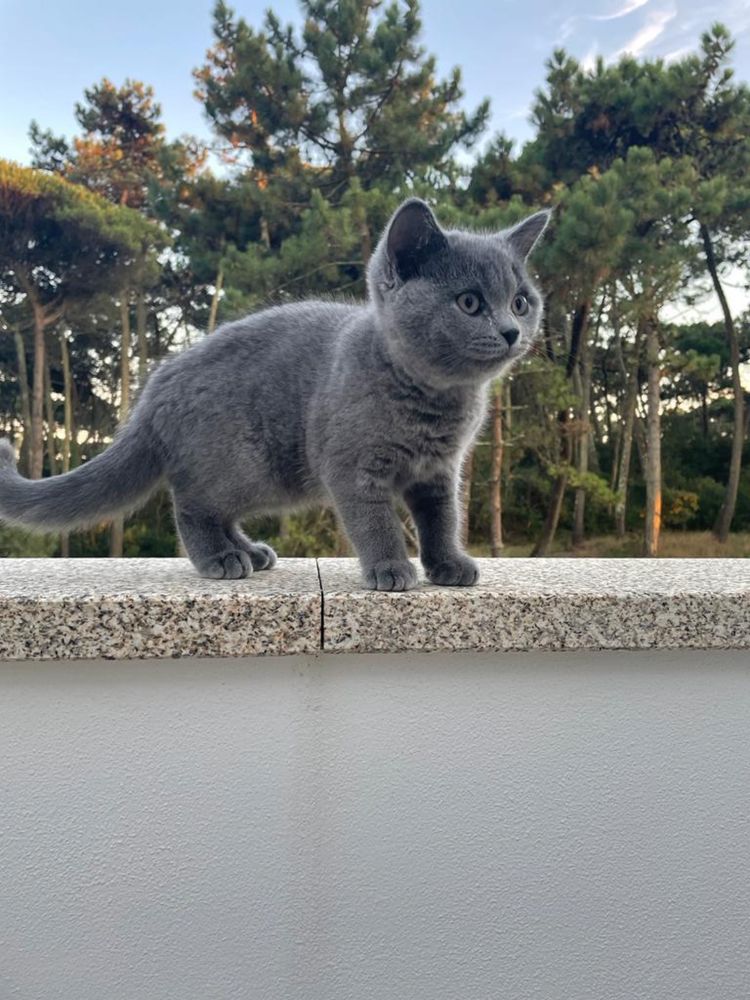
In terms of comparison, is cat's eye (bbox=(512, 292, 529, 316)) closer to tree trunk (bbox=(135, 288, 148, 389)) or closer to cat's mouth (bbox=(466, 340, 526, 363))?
cat's mouth (bbox=(466, 340, 526, 363))

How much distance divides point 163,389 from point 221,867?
0.70m

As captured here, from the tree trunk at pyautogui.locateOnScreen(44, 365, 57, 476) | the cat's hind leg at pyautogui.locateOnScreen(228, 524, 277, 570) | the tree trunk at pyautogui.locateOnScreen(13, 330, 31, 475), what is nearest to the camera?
the cat's hind leg at pyautogui.locateOnScreen(228, 524, 277, 570)

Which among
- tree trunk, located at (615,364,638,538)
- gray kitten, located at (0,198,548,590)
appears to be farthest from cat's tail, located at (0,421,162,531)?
tree trunk, located at (615,364,638,538)

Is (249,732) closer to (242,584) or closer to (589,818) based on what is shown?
(242,584)

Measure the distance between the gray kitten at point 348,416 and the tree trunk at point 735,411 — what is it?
334 inches

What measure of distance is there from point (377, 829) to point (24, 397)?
8209 millimetres

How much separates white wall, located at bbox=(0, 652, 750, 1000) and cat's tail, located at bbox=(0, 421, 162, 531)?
1.14ft

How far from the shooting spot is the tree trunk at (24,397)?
8.15 m

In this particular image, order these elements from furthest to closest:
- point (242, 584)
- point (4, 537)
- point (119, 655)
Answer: point (4, 537), point (242, 584), point (119, 655)

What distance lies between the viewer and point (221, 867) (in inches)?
38.3

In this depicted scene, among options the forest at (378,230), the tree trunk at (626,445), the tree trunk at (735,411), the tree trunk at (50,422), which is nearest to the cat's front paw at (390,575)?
the forest at (378,230)

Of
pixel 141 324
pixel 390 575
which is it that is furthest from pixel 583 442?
pixel 390 575

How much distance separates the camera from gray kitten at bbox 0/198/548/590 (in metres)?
1.13

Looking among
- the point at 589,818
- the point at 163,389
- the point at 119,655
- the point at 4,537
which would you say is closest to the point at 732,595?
the point at 589,818
